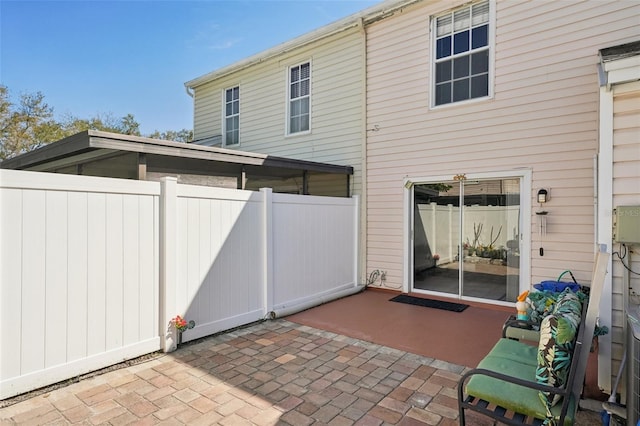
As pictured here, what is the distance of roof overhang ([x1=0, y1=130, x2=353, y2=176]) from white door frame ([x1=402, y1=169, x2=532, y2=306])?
4.60 feet

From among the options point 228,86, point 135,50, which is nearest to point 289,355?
point 228,86

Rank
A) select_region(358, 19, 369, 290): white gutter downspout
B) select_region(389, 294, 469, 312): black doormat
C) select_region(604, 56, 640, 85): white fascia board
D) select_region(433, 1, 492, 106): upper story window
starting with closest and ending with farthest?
select_region(604, 56, 640, 85): white fascia board → select_region(389, 294, 469, 312): black doormat → select_region(433, 1, 492, 106): upper story window → select_region(358, 19, 369, 290): white gutter downspout

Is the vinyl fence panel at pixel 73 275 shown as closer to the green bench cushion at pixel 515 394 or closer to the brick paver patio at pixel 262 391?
the brick paver patio at pixel 262 391

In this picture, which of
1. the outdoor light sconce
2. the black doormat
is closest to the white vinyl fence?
the black doormat

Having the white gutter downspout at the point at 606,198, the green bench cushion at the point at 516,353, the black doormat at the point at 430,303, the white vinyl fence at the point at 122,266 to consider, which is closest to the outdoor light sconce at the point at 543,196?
the black doormat at the point at 430,303

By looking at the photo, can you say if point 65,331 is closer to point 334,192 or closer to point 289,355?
point 289,355

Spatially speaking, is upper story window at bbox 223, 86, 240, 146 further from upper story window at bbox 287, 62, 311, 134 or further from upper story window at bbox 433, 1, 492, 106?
upper story window at bbox 433, 1, 492, 106

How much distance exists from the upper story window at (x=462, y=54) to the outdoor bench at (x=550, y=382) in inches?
179

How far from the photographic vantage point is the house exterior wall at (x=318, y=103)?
286 inches

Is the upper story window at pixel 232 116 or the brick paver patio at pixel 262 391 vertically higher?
the upper story window at pixel 232 116

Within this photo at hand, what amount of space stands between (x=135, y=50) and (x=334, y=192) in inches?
457

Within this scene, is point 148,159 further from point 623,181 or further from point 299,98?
point 623,181

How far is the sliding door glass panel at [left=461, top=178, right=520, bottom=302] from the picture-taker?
5.52 meters

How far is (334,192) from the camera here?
7.64 m
